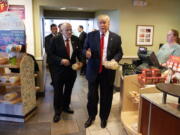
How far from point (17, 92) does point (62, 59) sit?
954mm

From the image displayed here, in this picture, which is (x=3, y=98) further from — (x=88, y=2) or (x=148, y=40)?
(x=148, y=40)

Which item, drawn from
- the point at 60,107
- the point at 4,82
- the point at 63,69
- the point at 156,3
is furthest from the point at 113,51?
the point at 156,3

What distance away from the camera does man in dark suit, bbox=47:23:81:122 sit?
2871 mm

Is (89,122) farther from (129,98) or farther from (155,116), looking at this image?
(155,116)

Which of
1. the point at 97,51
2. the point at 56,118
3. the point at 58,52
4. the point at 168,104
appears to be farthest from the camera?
the point at 56,118

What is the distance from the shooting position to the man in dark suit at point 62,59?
9.42ft

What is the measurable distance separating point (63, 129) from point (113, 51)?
137 centimetres

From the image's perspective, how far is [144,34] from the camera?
4500 millimetres

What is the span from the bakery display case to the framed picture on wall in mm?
2650

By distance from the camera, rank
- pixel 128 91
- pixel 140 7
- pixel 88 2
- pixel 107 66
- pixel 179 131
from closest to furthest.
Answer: pixel 179 131, pixel 107 66, pixel 128 91, pixel 88 2, pixel 140 7

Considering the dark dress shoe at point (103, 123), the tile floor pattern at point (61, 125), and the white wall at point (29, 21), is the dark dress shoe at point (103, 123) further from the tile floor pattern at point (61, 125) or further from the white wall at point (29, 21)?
the white wall at point (29, 21)

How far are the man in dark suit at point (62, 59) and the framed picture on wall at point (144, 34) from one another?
200cm

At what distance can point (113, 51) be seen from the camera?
259 centimetres

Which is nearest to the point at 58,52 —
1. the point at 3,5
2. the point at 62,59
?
the point at 62,59
